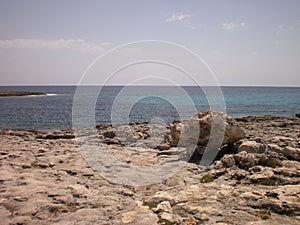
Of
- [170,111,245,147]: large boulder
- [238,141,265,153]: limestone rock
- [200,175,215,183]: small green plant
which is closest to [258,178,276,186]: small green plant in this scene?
[200,175,215,183]: small green plant

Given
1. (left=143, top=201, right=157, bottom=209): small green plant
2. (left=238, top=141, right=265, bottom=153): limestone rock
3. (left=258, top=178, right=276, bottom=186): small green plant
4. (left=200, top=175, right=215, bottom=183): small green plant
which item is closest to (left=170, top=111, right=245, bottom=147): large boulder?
(left=238, top=141, right=265, bottom=153): limestone rock

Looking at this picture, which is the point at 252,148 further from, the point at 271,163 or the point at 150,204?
the point at 150,204

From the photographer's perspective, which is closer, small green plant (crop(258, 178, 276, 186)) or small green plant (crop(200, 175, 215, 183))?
small green plant (crop(258, 178, 276, 186))

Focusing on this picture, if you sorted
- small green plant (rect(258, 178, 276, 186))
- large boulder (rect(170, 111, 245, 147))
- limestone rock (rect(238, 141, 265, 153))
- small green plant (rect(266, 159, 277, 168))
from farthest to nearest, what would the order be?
large boulder (rect(170, 111, 245, 147))
limestone rock (rect(238, 141, 265, 153))
small green plant (rect(266, 159, 277, 168))
small green plant (rect(258, 178, 276, 186))

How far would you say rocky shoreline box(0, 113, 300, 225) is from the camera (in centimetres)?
915

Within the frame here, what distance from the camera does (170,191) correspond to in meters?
11.5

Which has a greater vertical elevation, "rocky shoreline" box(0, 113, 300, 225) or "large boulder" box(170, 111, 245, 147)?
"large boulder" box(170, 111, 245, 147)

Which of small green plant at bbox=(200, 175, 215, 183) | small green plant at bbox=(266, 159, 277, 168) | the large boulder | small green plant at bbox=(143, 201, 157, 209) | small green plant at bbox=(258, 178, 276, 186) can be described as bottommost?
small green plant at bbox=(143, 201, 157, 209)

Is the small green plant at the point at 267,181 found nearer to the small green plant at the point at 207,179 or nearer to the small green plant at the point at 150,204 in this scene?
the small green plant at the point at 207,179

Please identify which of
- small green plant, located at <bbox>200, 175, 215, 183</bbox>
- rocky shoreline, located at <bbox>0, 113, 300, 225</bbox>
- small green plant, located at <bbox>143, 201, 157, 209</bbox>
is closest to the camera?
rocky shoreline, located at <bbox>0, 113, 300, 225</bbox>

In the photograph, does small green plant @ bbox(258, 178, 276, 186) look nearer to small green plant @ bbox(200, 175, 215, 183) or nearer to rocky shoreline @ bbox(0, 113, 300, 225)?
rocky shoreline @ bbox(0, 113, 300, 225)

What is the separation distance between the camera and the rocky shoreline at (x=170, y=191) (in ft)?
30.0

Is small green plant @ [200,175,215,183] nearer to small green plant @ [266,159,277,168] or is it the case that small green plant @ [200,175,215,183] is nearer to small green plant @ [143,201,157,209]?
small green plant @ [266,159,277,168]

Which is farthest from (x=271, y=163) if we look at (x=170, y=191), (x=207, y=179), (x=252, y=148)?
(x=170, y=191)
